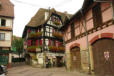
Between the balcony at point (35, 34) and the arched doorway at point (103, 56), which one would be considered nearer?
the arched doorway at point (103, 56)

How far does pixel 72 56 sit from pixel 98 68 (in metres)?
5.04

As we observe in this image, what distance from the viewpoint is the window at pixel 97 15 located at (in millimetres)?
9920

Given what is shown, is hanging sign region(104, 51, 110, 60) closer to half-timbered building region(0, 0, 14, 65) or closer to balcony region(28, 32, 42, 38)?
balcony region(28, 32, 42, 38)

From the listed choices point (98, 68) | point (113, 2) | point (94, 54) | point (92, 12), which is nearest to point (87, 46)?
point (94, 54)

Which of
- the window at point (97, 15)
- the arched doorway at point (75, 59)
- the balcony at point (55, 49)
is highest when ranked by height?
the window at point (97, 15)

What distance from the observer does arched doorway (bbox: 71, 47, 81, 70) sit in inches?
524

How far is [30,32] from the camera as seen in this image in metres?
25.6

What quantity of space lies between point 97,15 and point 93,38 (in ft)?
6.88

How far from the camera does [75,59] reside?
552 inches

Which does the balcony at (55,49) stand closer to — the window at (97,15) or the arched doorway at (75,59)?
the arched doorway at (75,59)

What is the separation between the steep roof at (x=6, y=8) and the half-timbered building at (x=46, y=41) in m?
4.40

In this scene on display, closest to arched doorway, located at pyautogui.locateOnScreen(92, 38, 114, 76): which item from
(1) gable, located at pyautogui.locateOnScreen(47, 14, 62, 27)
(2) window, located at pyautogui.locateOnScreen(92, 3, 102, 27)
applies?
(2) window, located at pyautogui.locateOnScreen(92, 3, 102, 27)

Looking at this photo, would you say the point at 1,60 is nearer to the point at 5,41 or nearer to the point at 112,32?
the point at 5,41

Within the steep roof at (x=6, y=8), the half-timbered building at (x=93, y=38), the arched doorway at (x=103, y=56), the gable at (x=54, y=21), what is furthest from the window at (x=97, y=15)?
the steep roof at (x=6, y=8)
